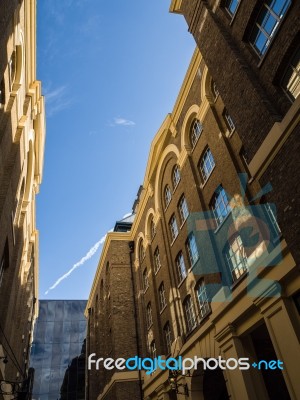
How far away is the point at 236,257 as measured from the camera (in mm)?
12570

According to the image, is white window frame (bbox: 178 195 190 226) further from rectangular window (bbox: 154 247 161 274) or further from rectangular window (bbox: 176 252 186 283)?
rectangular window (bbox: 154 247 161 274)

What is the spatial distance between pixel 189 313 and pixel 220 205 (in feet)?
19.1

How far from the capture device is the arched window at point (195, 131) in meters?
→ 16.7

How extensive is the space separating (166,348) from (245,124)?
14364 mm

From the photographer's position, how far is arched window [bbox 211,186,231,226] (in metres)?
13.6

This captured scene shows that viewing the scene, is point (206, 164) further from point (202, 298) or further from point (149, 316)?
point (149, 316)

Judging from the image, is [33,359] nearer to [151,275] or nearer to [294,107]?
[151,275]

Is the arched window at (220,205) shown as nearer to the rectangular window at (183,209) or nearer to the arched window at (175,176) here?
the rectangular window at (183,209)

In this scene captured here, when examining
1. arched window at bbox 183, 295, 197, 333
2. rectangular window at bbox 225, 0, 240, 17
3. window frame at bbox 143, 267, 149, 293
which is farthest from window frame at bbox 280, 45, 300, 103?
window frame at bbox 143, 267, 149, 293

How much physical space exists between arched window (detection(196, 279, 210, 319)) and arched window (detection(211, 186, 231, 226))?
2963mm

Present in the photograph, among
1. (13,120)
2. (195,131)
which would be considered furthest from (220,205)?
(13,120)

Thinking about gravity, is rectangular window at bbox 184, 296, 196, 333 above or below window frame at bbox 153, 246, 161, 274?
Result: below

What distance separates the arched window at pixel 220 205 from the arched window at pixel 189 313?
4446 mm

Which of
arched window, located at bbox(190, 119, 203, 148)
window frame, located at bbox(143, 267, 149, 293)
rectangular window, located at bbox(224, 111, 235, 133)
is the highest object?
arched window, located at bbox(190, 119, 203, 148)
